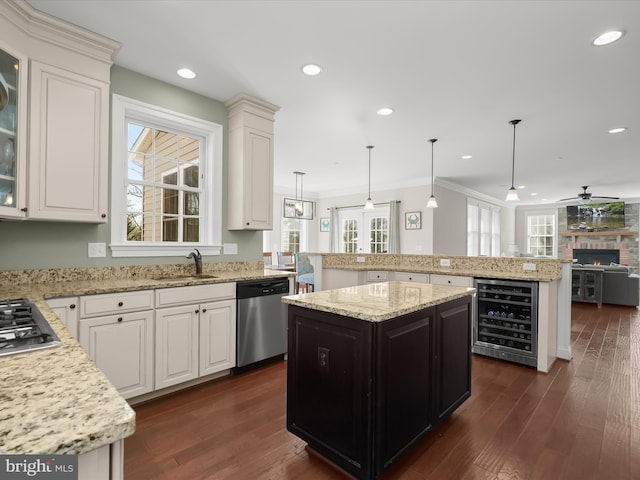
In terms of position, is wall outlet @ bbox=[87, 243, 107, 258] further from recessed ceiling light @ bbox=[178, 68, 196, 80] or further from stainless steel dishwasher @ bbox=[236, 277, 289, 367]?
recessed ceiling light @ bbox=[178, 68, 196, 80]

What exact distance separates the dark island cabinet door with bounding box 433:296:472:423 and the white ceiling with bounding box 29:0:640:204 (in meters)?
1.87

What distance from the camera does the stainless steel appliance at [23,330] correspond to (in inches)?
40.3

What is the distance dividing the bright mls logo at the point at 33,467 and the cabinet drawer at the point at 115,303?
1953mm

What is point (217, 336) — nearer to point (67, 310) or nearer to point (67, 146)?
point (67, 310)

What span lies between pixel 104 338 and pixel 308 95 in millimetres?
2713

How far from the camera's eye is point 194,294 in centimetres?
266

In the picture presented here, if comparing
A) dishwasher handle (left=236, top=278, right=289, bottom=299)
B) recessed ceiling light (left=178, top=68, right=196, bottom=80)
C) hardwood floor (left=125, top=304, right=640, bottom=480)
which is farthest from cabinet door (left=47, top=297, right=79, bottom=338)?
recessed ceiling light (left=178, top=68, right=196, bottom=80)

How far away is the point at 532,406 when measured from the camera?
2.52 metres

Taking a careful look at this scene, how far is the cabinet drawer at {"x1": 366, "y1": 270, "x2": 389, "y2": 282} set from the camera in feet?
14.7


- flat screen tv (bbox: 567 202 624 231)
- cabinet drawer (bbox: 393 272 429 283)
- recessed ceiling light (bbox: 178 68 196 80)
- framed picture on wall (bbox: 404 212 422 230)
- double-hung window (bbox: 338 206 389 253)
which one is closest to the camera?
recessed ceiling light (bbox: 178 68 196 80)

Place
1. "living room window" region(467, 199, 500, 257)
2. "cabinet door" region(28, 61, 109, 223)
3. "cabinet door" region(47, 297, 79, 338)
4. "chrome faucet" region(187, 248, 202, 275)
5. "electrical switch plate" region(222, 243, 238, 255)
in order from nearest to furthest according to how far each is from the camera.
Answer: "cabinet door" region(47, 297, 79, 338) < "cabinet door" region(28, 61, 109, 223) < "chrome faucet" region(187, 248, 202, 275) < "electrical switch plate" region(222, 243, 238, 255) < "living room window" region(467, 199, 500, 257)

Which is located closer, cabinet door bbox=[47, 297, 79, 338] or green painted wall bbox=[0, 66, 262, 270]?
cabinet door bbox=[47, 297, 79, 338]

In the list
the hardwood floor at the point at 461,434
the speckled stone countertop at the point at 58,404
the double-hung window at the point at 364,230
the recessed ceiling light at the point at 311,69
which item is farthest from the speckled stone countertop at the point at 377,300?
the double-hung window at the point at 364,230

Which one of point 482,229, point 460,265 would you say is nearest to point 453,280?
point 460,265
